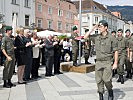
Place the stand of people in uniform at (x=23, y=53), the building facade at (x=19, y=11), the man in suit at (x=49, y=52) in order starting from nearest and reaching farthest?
the stand of people in uniform at (x=23, y=53) → the man in suit at (x=49, y=52) → the building facade at (x=19, y=11)

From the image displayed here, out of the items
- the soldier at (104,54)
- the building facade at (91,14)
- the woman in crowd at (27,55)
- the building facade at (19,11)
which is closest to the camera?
the soldier at (104,54)

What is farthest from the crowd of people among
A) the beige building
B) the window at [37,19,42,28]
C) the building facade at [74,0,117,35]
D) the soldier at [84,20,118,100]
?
the building facade at [74,0,117,35]


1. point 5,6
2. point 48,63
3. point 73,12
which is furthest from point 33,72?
point 73,12

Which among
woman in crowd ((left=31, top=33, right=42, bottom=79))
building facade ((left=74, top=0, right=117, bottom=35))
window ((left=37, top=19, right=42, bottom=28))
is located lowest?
woman in crowd ((left=31, top=33, right=42, bottom=79))

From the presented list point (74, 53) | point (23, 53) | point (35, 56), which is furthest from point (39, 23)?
point (23, 53)

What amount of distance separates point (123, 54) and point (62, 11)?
41392 millimetres

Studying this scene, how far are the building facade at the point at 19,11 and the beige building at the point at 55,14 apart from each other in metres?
2.91

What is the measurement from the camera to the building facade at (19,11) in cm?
3278

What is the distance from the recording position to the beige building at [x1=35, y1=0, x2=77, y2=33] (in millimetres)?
43062

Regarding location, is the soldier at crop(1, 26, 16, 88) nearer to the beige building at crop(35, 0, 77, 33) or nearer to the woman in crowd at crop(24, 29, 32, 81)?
the woman in crowd at crop(24, 29, 32, 81)

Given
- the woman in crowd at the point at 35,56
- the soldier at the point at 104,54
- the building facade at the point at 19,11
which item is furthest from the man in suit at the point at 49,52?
the building facade at the point at 19,11

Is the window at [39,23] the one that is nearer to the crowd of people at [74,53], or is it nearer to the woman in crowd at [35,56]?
the crowd of people at [74,53]

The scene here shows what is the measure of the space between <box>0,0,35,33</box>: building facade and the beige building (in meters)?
2.91

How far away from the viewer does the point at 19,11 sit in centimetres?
3622
